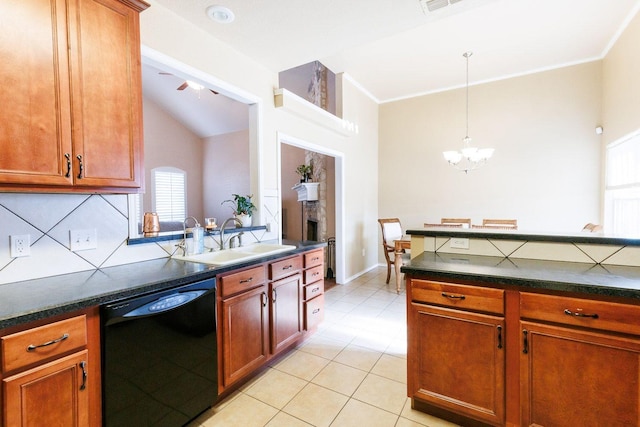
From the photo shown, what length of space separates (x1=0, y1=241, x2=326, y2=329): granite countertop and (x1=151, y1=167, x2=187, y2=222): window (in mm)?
5533

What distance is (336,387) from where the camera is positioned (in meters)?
2.06

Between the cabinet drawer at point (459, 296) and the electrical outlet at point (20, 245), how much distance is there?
2.05m

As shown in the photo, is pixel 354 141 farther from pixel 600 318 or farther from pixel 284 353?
pixel 600 318

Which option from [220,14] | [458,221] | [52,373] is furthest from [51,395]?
[458,221]

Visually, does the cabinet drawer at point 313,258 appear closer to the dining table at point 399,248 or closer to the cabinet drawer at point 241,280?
the cabinet drawer at point 241,280

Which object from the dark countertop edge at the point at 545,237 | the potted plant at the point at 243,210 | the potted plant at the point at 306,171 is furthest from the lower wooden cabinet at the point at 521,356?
the potted plant at the point at 306,171

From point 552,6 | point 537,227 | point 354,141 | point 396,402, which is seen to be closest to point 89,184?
point 396,402

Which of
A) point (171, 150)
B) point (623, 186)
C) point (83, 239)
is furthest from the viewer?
point (171, 150)

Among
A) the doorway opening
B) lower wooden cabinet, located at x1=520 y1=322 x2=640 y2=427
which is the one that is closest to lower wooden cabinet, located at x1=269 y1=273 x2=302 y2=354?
lower wooden cabinet, located at x1=520 y1=322 x2=640 y2=427

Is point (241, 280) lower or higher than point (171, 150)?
lower

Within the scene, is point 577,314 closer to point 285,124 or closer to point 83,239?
point 83,239

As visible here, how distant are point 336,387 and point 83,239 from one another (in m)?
1.88

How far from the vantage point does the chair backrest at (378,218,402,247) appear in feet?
15.2

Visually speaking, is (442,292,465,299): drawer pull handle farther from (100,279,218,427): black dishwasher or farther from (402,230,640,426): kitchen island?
(100,279,218,427): black dishwasher
